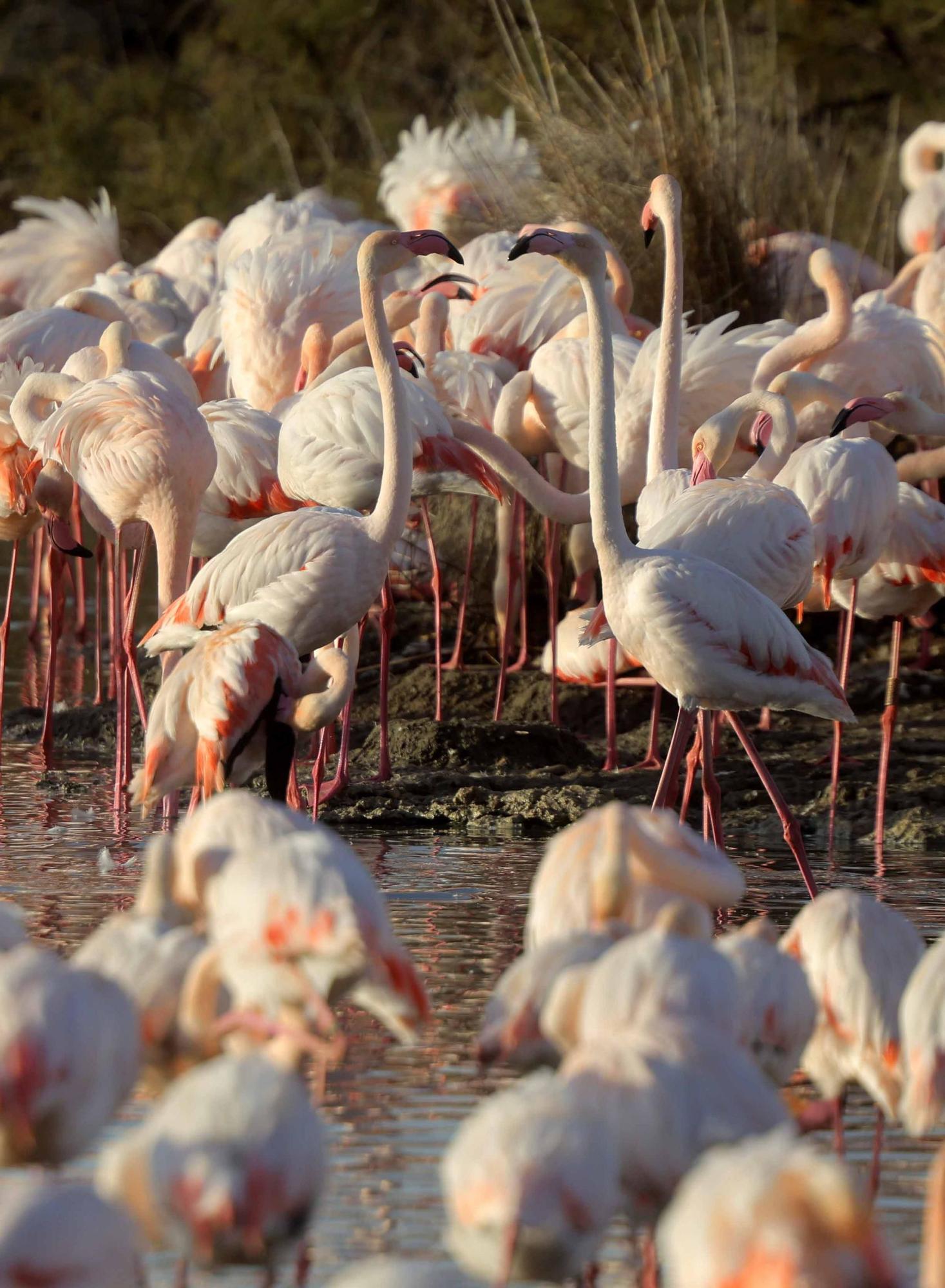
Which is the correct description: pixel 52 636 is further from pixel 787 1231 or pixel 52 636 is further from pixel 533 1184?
pixel 787 1231

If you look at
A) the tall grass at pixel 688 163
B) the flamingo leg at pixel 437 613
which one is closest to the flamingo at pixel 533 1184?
the flamingo leg at pixel 437 613

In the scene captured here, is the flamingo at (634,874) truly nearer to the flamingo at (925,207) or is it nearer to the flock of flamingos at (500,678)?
the flock of flamingos at (500,678)

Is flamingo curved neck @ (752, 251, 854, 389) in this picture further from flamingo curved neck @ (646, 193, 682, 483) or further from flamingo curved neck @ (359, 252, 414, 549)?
flamingo curved neck @ (359, 252, 414, 549)

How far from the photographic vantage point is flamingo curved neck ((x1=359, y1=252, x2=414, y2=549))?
20.6 feet

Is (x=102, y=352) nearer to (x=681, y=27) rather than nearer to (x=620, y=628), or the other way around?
(x=620, y=628)

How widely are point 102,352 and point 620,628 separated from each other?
11.1 ft

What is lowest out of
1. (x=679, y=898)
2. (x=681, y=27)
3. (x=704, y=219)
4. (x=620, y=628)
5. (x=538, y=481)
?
(x=679, y=898)

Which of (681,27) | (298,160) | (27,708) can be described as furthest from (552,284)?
(298,160)

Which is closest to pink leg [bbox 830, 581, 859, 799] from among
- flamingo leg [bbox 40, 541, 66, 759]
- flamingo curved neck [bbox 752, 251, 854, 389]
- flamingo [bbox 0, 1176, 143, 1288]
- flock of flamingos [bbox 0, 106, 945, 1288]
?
flock of flamingos [bbox 0, 106, 945, 1288]

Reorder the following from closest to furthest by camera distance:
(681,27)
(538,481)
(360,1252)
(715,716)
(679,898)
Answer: (360,1252) < (679,898) < (715,716) < (538,481) < (681,27)

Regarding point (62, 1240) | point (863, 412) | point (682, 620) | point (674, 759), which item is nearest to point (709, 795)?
point (674, 759)

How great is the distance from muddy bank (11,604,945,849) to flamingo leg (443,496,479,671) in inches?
3.5

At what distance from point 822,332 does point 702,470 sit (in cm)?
178

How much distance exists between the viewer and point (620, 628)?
543cm
